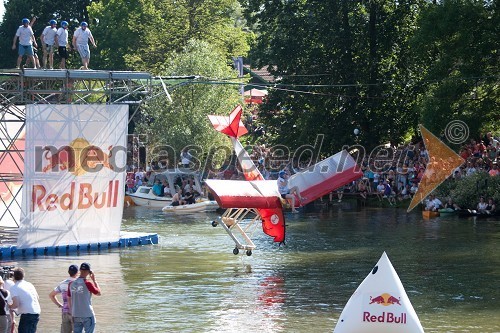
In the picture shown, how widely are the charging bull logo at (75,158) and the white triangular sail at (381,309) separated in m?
14.1

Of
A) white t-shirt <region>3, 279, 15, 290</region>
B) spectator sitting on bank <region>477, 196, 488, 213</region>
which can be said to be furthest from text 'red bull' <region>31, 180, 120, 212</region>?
spectator sitting on bank <region>477, 196, 488, 213</region>

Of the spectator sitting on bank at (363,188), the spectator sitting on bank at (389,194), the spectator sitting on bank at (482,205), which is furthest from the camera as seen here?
the spectator sitting on bank at (363,188)

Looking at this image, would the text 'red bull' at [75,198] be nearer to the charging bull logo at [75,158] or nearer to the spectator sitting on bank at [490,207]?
the charging bull logo at [75,158]

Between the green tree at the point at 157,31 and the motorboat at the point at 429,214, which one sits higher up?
the green tree at the point at 157,31

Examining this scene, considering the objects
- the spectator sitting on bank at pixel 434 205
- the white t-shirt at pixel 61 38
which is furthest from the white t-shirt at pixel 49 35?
the spectator sitting on bank at pixel 434 205

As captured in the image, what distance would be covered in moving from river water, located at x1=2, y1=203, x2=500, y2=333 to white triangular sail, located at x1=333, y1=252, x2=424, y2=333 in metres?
3.38

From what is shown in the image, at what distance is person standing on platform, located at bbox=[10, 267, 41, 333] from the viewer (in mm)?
14172

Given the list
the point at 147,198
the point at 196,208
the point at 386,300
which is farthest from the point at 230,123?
the point at 147,198

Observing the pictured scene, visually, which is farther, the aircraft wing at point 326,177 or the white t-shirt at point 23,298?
the aircraft wing at point 326,177

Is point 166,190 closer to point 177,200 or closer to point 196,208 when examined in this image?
point 177,200

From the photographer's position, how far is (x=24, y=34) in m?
28.1

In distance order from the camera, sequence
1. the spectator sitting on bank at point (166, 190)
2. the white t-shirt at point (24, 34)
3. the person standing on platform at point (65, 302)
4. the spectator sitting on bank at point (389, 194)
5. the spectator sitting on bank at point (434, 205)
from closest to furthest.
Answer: the person standing on platform at point (65, 302)
the white t-shirt at point (24, 34)
the spectator sitting on bank at point (434, 205)
the spectator sitting on bank at point (389, 194)
the spectator sitting on bank at point (166, 190)

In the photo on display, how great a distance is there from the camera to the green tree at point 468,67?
38781 millimetres

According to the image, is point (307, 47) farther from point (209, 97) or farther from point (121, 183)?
point (121, 183)
